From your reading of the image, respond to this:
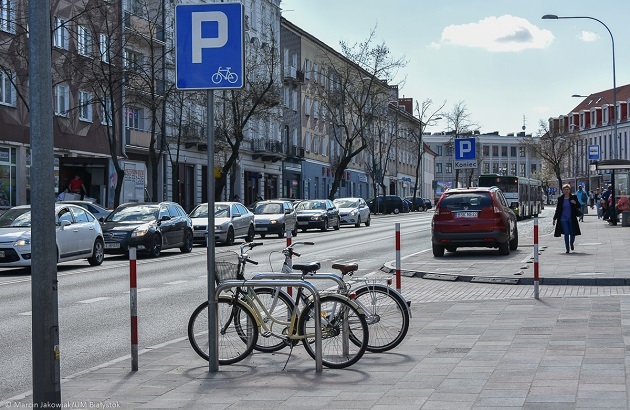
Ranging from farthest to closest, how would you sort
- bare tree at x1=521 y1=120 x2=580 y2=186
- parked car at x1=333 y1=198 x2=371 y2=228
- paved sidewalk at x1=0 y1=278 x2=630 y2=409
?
bare tree at x1=521 y1=120 x2=580 y2=186 < parked car at x1=333 y1=198 x2=371 y2=228 < paved sidewalk at x1=0 y1=278 x2=630 y2=409

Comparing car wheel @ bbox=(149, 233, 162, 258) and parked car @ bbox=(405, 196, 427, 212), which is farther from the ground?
parked car @ bbox=(405, 196, 427, 212)

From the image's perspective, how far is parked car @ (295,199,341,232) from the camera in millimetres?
47625

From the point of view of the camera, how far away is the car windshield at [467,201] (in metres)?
25.6

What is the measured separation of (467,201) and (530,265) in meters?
4.41

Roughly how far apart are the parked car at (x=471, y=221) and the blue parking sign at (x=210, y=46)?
16842 mm

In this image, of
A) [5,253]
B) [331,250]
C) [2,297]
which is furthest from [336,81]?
[2,297]

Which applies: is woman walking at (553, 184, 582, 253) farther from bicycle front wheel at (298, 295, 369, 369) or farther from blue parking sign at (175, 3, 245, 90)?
blue parking sign at (175, 3, 245, 90)

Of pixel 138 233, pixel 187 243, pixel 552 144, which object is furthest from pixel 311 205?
pixel 552 144

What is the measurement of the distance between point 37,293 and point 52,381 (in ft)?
1.84

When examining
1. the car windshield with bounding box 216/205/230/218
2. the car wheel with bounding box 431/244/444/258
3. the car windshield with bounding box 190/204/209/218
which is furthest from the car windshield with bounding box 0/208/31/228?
the car windshield with bounding box 190/204/209/218

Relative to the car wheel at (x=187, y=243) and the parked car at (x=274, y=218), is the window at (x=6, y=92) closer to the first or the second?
the parked car at (x=274, y=218)

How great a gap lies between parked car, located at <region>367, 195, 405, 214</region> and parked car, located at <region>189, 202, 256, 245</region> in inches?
1911

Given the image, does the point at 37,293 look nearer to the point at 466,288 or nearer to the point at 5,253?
the point at 466,288

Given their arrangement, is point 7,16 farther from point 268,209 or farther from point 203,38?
point 203,38
